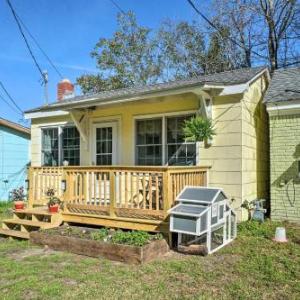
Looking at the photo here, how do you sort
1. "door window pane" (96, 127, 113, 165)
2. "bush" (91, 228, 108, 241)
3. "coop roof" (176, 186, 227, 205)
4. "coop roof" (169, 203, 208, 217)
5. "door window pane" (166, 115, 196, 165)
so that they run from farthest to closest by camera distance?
"door window pane" (96, 127, 113, 165)
"door window pane" (166, 115, 196, 165)
"bush" (91, 228, 108, 241)
"coop roof" (176, 186, 227, 205)
"coop roof" (169, 203, 208, 217)

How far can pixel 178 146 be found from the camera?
8.64 metres

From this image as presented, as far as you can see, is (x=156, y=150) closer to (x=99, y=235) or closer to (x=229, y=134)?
(x=229, y=134)

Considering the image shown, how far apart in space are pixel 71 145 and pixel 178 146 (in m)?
3.82

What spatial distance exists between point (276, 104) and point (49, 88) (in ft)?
56.3

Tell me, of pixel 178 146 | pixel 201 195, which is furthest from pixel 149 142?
pixel 201 195

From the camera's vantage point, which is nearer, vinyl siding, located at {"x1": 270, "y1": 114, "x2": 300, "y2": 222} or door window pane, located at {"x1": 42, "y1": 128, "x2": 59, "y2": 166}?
vinyl siding, located at {"x1": 270, "y1": 114, "x2": 300, "y2": 222}

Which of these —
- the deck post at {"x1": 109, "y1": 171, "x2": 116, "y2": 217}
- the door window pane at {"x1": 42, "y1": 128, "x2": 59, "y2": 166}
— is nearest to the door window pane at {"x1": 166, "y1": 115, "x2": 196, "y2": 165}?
the deck post at {"x1": 109, "y1": 171, "x2": 116, "y2": 217}

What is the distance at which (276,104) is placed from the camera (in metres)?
8.02

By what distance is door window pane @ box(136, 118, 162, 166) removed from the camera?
8922 mm

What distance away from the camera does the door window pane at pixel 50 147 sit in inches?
441

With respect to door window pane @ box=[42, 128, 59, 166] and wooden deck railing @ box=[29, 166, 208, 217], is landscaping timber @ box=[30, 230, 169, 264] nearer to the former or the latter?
wooden deck railing @ box=[29, 166, 208, 217]

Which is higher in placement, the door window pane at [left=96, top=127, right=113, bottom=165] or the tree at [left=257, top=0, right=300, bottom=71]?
the tree at [left=257, top=0, right=300, bottom=71]

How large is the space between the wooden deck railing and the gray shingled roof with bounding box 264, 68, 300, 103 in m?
2.49

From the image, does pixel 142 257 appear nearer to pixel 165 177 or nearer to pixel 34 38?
pixel 165 177
